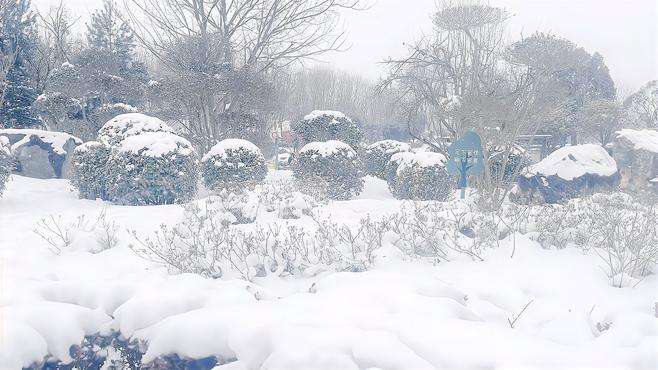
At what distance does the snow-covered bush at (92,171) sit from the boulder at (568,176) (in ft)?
26.7

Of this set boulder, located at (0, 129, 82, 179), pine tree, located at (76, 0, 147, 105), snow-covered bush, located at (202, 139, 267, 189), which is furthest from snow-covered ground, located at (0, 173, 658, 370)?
pine tree, located at (76, 0, 147, 105)

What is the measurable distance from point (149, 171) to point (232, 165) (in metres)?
1.96

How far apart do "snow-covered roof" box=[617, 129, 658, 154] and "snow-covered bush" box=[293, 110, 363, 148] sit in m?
6.98

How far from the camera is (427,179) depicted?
9500 mm

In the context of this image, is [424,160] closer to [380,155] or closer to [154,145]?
[380,155]

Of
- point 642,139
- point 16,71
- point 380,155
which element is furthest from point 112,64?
point 642,139

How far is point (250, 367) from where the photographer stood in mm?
2615

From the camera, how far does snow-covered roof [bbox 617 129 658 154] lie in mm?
12039

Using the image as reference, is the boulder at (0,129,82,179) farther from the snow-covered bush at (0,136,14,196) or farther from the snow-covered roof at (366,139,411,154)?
the snow-covered roof at (366,139,411,154)

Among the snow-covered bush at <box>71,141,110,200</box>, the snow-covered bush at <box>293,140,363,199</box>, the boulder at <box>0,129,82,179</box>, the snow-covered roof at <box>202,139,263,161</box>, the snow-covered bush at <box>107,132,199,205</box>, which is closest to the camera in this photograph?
the snow-covered bush at <box>107,132,199,205</box>

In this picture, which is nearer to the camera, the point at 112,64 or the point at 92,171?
the point at 92,171

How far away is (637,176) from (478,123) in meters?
6.54

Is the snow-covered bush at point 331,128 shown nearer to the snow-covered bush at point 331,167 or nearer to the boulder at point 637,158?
the snow-covered bush at point 331,167

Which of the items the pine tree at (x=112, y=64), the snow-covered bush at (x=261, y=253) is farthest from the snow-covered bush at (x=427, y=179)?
the pine tree at (x=112, y=64)
